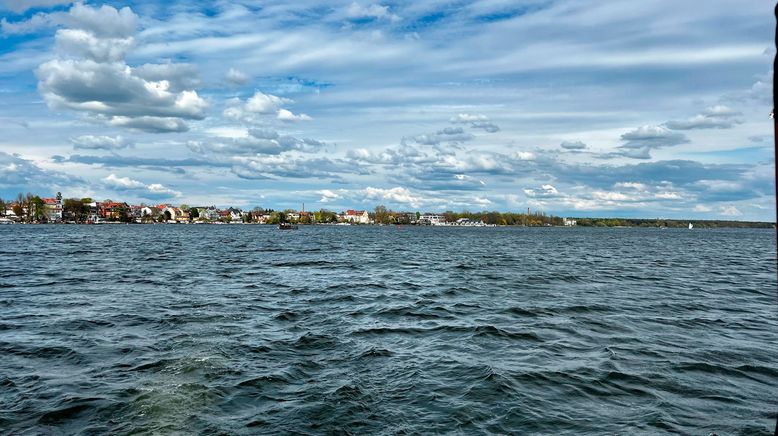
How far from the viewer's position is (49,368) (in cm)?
1364

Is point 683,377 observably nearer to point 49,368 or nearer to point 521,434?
point 521,434

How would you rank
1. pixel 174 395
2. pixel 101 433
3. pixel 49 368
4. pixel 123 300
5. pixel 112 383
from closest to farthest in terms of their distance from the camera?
pixel 101 433 < pixel 174 395 < pixel 112 383 < pixel 49 368 < pixel 123 300

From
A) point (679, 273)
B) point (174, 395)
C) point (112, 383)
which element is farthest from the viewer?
point (679, 273)

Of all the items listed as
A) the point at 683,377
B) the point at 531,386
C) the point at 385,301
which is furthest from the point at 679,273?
the point at 531,386

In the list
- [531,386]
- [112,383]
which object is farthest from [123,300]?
[531,386]

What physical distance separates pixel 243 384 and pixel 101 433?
133 inches

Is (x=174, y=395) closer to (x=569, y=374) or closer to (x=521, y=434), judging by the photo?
(x=521, y=434)

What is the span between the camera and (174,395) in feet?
38.0

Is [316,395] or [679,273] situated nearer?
[316,395]

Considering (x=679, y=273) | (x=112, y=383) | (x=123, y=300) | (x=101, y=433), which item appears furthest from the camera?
(x=679, y=273)

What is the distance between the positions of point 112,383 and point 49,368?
261 cm

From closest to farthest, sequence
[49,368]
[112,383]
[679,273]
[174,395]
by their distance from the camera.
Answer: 1. [174,395]
2. [112,383]
3. [49,368]
4. [679,273]

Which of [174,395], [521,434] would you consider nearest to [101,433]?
[174,395]

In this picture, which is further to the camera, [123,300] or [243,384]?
[123,300]
